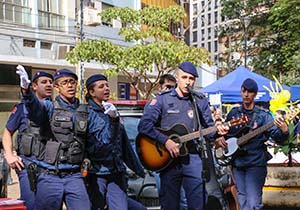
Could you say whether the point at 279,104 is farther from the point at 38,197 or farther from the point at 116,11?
the point at 116,11

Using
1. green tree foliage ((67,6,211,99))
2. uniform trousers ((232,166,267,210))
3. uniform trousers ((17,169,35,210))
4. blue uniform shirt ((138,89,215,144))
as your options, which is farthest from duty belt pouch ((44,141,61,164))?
green tree foliage ((67,6,211,99))

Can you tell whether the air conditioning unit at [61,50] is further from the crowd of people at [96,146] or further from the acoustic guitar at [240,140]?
the crowd of people at [96,146]

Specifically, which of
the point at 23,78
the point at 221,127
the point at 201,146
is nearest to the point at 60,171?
the point at 23,78

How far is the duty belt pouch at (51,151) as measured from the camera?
4645 millimetres

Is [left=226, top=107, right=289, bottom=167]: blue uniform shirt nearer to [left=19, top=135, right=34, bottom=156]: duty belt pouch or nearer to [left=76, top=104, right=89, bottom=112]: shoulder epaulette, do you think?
[left=76, top=104, right=89, bottom=112]: shoulder epaulette

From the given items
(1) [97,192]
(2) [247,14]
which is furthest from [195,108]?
(2) [247,14]

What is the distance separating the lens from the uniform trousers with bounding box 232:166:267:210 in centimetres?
616

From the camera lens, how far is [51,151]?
15.3 feet

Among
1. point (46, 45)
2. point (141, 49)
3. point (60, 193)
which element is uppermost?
point (46, 45)

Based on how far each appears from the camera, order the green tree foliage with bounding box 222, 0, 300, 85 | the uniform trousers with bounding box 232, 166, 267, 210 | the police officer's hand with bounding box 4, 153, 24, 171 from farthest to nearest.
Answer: the green tree foliage with bounding box 222, 0, 300, 85 → the uniform trousers with bounding box 232, 166, 267, 210 → the police officer's hand with bounding box 4, 153, 24, 171

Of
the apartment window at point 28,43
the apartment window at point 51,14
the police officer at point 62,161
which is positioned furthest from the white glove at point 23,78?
the apartment window at point 51,14

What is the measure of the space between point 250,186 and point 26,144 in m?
2.71

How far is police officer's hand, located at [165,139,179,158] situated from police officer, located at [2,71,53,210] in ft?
4.07

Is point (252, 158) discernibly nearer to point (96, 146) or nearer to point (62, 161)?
point (96, 146)
